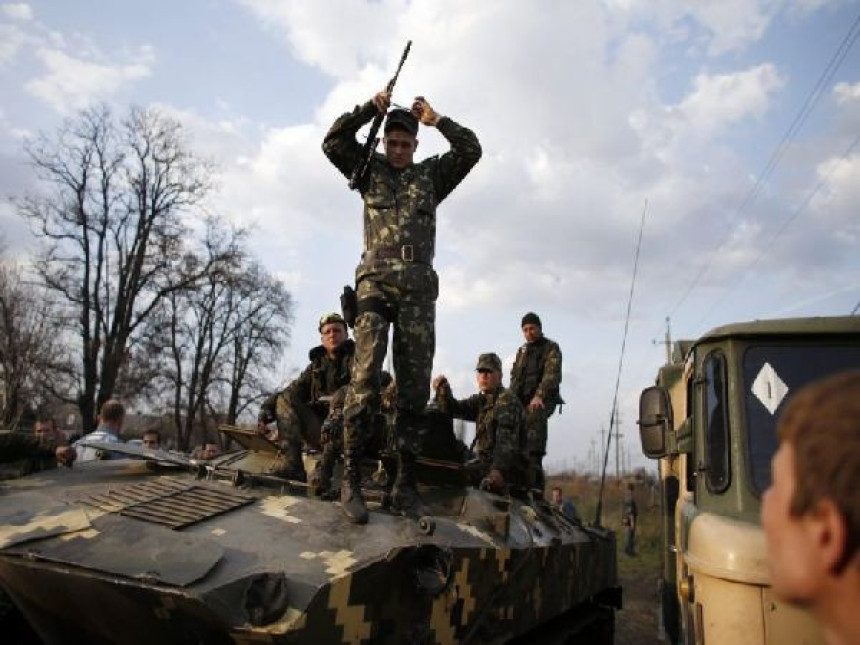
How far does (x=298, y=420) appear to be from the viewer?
528 cm

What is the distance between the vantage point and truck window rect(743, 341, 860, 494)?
4156 millimetres

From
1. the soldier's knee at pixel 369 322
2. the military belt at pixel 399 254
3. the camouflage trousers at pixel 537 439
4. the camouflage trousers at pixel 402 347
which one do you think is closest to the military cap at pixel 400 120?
the military belt at pixel 399 254

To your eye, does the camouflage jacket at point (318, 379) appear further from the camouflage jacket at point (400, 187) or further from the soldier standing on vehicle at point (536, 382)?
the soldier standing on vehicle at point (536, 382)

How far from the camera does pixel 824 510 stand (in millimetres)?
1171

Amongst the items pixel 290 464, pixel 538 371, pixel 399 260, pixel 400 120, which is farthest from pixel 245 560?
pixel 538 371

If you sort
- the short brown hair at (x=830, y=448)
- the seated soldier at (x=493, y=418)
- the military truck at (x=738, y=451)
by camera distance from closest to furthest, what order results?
the short brown hair at (x=830, y=448) < the military truck at (x=738, y=451) < the seated soldier at (x=493, y=418)

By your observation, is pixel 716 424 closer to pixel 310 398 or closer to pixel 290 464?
pixel 290 464

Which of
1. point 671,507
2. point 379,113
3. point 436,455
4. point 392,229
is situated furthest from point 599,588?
point 379,113

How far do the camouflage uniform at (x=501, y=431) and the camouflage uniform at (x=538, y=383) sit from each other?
2.07 feet

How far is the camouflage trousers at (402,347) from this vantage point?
427cm

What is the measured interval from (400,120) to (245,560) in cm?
283

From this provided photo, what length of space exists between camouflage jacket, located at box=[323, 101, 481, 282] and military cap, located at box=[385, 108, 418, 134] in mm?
176

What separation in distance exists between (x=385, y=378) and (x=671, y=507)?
11.9 feet

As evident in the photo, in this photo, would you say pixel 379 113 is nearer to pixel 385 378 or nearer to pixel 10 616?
pixel 385 378
